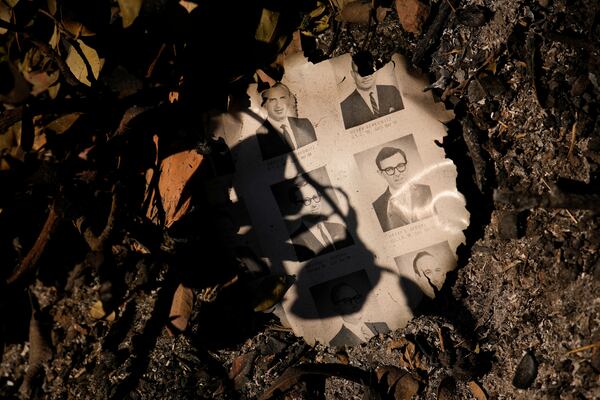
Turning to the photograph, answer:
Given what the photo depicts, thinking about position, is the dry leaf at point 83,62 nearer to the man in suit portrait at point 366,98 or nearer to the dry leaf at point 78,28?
the dry leaf at point 78,28

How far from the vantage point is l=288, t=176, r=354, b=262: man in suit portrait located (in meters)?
1.13

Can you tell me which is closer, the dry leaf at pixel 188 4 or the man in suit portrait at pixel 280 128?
the dry leaf at pixel 188 4

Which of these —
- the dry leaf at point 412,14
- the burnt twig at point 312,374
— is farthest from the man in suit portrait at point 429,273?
the dry leaf at point 412,14

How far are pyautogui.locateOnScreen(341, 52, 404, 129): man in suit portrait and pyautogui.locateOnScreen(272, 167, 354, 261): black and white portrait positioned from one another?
129mm

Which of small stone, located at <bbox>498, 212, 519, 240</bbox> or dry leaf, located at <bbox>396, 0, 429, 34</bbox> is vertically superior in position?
dry leaf, located at <bbox>396, 0, 429, 34</bbox>

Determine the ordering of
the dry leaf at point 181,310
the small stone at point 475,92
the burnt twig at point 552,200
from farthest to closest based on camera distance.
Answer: the dry leaf at point 181,310 → the small stone at point 475,92 → the burnt twig at point 552,200

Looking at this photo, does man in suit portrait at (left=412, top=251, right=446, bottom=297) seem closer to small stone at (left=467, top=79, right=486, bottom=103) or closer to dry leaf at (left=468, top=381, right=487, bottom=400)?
dry leaf at (left=468, top=381, right=487, bottom=400)

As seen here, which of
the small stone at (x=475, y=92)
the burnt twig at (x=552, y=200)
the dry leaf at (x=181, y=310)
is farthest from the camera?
the dry leaf at (x=181, y=310)

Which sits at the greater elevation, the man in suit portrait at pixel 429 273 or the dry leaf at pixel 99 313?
the man in suit portrait at pixel 429 273

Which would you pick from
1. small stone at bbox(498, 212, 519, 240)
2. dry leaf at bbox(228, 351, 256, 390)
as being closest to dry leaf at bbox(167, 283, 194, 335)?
dry leaf at bbox(228, 351, 256, 390)

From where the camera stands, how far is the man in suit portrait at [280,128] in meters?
1.14

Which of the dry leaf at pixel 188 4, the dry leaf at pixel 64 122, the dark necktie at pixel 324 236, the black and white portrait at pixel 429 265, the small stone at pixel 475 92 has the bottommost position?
the black and white portrait at pixel 429 265

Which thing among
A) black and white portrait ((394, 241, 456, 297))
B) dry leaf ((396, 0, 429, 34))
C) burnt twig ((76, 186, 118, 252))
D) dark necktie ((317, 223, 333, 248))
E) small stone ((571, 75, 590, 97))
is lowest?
black and white portrait ((394, 241, 456, 297))

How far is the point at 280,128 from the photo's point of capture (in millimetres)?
1146
